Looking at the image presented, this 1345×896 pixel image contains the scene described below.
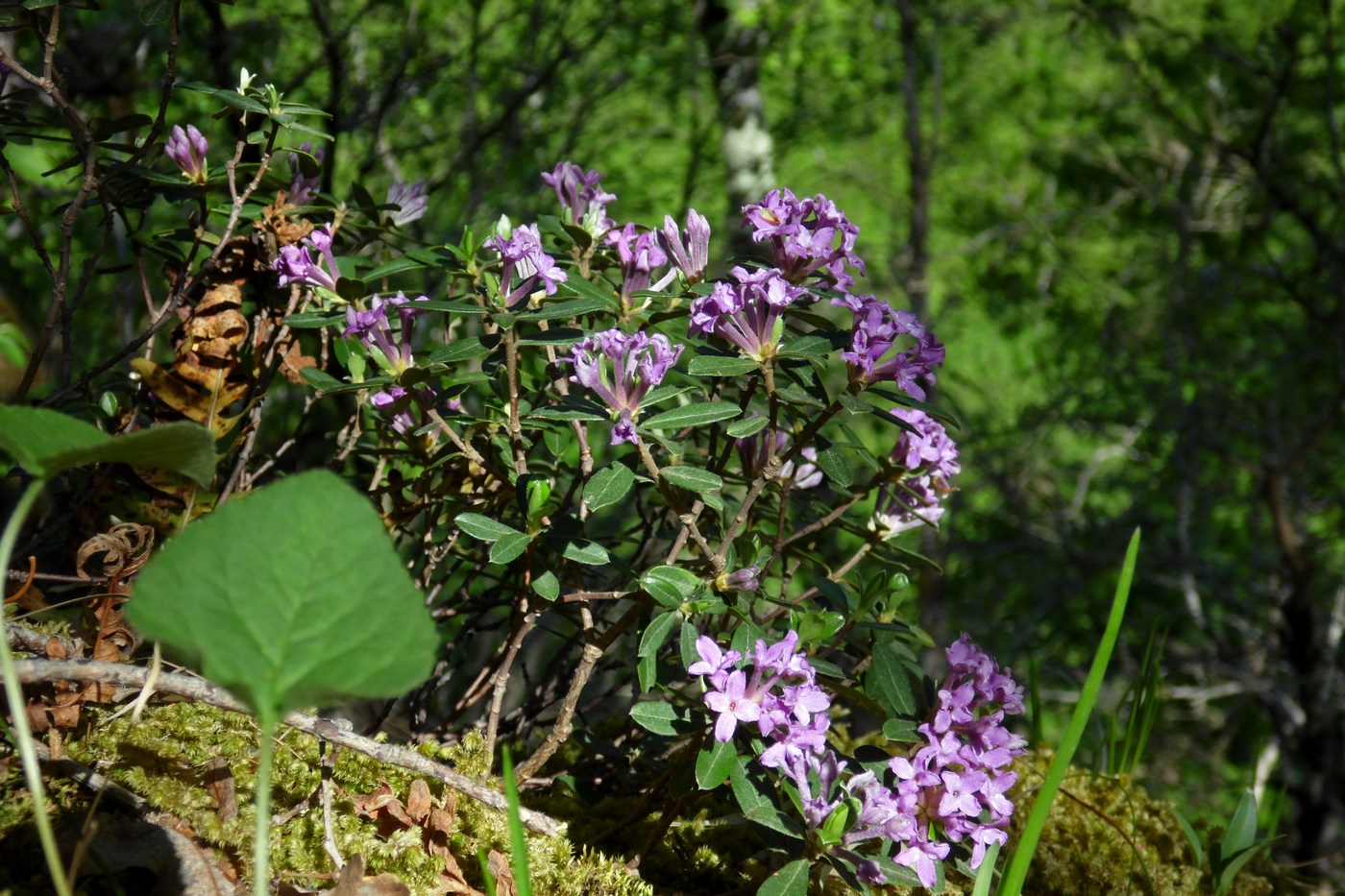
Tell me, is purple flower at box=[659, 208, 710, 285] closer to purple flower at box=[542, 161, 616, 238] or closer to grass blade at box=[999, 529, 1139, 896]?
purple flower at box=[542, 161, 616, 238]

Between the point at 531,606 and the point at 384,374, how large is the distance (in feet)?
1.27

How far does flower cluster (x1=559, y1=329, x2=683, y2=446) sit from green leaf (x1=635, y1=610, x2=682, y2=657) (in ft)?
0.73

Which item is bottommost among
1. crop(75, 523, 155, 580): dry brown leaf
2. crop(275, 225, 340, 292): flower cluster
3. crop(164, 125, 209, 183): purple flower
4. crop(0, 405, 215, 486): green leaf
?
crop(75, 523, 155, 580): dry brown leaf

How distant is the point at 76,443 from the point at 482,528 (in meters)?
0.50

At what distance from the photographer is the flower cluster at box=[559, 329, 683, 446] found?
4.08ft

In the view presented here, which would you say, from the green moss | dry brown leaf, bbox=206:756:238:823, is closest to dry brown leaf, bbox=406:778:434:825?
the green moss

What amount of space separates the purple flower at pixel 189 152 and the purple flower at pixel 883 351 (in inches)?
39.8

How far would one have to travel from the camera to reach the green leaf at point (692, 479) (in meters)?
1.23

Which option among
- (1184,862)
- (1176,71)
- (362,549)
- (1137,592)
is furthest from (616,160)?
(362,549)

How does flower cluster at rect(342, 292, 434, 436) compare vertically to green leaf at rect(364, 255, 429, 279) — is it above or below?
below

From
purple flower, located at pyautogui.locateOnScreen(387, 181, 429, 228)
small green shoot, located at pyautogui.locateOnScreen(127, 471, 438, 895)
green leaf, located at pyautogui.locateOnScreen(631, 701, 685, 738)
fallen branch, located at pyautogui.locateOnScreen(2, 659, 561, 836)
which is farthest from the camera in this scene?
purple flower, located at pyautogui.locateOnScreen(387, 181, 429, 228)

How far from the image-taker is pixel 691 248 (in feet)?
4.79

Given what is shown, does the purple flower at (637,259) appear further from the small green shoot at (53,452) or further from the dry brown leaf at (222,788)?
the dry brown leaf at (222,788)

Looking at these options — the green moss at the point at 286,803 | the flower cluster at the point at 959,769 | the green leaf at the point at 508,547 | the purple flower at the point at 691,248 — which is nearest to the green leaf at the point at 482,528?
the green leaf at the point at 508,547
